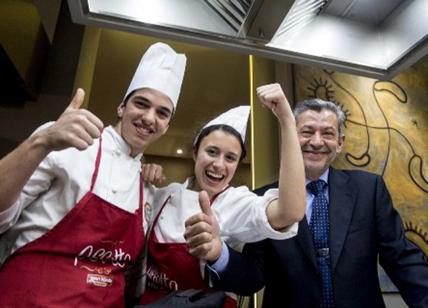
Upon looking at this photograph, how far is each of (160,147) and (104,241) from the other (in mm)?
763

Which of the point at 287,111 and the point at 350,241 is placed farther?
the point at 350,241

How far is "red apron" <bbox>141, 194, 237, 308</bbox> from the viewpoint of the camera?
80 centimetres

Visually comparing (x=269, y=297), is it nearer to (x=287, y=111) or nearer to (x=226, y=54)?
(x=287, y=111)

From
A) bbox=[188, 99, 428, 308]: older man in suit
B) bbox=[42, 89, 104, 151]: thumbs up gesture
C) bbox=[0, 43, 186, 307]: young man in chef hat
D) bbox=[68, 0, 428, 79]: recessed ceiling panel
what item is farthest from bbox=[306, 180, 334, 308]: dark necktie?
bbox=[42, 89, 104, 151]: thumbs up gesture

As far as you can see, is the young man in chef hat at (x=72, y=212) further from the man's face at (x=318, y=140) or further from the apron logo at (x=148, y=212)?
the man's face at (x=318, y=140)

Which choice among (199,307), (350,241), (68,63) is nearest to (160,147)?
(68,63)

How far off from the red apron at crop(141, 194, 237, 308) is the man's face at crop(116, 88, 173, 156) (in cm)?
28

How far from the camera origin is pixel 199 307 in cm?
56

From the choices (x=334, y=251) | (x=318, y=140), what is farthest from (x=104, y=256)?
(x=318, y=140)

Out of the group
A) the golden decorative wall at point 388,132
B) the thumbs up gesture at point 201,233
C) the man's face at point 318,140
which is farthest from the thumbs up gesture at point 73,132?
the golden decorative wall at point 388,132

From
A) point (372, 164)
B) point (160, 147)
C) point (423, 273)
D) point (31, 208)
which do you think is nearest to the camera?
point (31, 208)

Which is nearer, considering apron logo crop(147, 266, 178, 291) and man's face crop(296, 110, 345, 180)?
apron logo crop(147, 266, 178, 291)

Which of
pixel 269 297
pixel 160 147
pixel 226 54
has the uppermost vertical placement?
pixel 226 54

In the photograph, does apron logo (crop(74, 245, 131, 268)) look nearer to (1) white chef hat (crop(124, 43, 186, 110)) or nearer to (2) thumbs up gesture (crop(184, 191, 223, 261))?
(2) thumbs up gesture (crop(184, 191, 223, 261))
